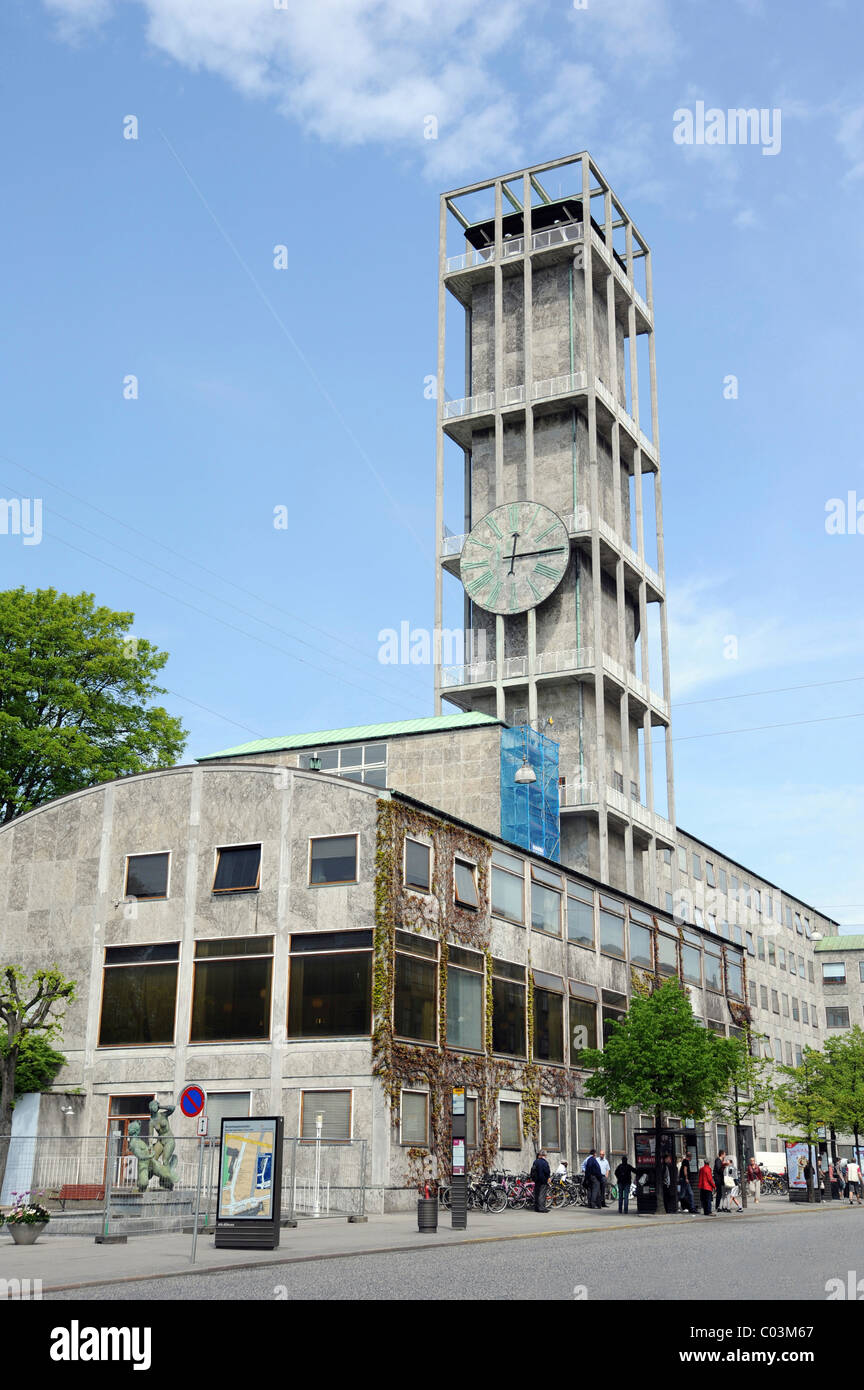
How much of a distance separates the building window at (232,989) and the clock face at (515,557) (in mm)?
32864

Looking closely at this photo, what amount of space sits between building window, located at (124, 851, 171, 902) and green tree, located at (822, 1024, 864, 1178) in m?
38.1

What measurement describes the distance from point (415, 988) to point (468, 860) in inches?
208

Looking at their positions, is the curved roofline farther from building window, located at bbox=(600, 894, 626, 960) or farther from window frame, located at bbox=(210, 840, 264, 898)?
building window, located at bbox=(600, 894, 626, 960)

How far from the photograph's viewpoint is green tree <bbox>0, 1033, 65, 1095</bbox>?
42.1 meters

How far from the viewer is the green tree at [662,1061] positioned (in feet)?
140

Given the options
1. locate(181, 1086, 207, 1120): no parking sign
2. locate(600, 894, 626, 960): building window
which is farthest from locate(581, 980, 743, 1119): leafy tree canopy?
locate(181, 1086, 207, 1120): no parking sign

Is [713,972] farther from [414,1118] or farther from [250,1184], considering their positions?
[250,1184]

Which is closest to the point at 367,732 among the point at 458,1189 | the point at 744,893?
the point at 458,1189

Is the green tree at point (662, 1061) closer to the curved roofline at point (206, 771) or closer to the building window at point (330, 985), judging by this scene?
the building window at point (330, 985)

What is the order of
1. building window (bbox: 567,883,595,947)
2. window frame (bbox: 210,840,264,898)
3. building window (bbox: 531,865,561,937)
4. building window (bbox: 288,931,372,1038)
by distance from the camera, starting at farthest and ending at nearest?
building window (bbox: 567,883,595,947), building window (bbox: 531,865,561,937), window frame (bbox: 210,840,264,898), building window (bbox: 288,931,372,1038)

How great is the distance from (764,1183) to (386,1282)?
57720mm

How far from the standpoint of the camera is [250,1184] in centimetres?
2405

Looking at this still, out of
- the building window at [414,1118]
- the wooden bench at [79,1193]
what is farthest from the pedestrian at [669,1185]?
the wooden bench at [79,1193]

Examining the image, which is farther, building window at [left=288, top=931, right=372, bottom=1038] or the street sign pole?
building window at [left=288, top=931, right=372, bottom=1038]
